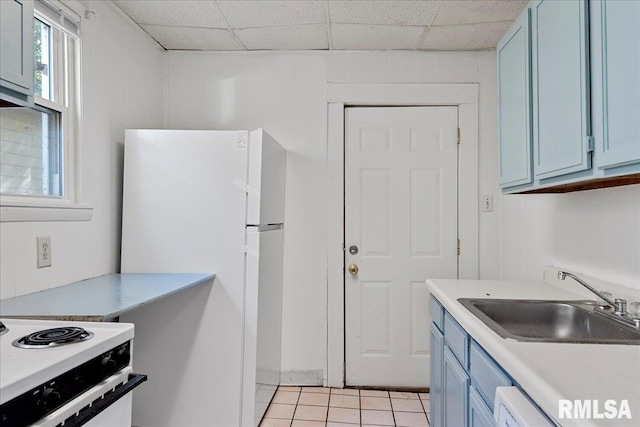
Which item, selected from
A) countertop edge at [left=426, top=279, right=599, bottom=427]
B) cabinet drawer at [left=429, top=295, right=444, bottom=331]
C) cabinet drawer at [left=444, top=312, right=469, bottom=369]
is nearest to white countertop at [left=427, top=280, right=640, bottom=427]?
countertop edge at [left=426, top=279, right=599, bottom=427]

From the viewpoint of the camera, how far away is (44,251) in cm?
175

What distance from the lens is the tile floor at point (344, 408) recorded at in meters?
2.35

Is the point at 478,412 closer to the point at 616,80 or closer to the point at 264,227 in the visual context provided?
the point at 616,80

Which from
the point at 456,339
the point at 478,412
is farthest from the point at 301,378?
the point at 478,412

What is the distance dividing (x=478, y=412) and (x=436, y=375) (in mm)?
660

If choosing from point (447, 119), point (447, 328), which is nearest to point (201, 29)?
point (447, 119)

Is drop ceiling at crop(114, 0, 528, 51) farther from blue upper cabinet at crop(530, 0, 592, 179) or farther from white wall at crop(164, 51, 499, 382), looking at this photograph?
blue upper cabinet at crop(530, 0, 592, 179)

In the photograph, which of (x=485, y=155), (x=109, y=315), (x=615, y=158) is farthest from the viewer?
(x=485, y=155)

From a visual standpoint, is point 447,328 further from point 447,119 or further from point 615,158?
point 447,119

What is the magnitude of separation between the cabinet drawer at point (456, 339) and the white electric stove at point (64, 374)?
115 centimetres

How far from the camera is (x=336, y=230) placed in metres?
2.82

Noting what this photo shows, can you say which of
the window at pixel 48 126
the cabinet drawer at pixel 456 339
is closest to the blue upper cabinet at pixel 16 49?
the window at pixel 48 126

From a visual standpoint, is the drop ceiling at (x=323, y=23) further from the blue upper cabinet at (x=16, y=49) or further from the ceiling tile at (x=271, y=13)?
the blue upper cabinet at (x=16, y=49)

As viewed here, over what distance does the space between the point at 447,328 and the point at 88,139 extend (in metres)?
2.01
